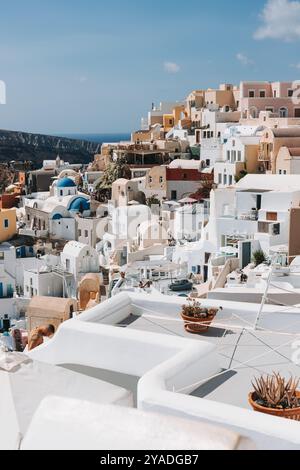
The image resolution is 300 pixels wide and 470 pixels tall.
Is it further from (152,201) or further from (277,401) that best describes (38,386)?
(152,201)

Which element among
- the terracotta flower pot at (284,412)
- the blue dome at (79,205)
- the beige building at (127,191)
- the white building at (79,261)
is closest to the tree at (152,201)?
the beige building at (127,191)

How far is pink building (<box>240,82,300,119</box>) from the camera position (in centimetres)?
3712

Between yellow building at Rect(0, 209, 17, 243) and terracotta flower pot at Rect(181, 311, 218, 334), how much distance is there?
22106mm

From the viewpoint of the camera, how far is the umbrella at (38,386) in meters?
2.84

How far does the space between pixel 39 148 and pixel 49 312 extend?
64.8 meters

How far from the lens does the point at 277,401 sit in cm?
319

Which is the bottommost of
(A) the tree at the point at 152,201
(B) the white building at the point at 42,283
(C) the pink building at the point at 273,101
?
(B) the white building at the point at 42,283

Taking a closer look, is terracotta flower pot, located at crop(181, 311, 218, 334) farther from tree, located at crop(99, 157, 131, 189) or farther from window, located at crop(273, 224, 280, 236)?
tree, located at crop(99, 157, 131, 189)

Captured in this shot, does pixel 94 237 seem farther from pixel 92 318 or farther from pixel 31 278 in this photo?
pixel 92 318

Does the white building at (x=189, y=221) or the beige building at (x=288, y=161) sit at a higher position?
the beige building at (x=288, y=161)

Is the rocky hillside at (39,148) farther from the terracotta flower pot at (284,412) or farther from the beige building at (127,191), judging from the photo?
the terracotta flower pot at (284,412)

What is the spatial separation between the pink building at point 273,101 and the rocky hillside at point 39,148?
29495 millimetres

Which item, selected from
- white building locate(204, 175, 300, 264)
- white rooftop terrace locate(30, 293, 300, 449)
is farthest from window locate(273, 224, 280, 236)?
white rooftop terrace locate(30, 293, 300, 449)

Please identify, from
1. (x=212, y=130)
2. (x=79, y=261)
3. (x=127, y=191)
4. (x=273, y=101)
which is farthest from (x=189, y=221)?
(x=273, y=101)
